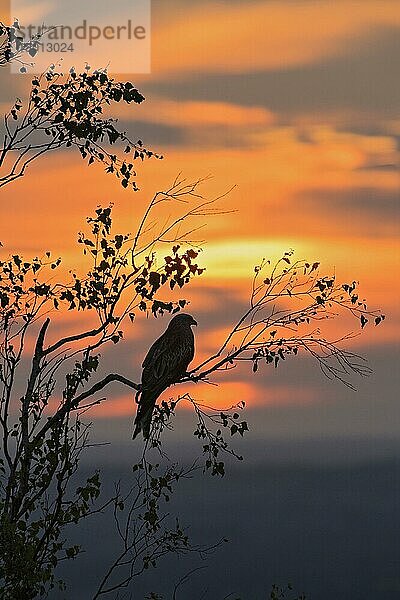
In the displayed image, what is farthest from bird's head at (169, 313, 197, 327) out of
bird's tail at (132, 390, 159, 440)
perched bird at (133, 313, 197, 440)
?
bird's tail at (132, 390, 159, 440)

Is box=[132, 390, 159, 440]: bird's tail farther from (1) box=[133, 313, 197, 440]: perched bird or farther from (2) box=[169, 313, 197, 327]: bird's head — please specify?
(2) box=[169, 313, 197, 327]: bird's head

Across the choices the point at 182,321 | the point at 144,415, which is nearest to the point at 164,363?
the point at 144,415

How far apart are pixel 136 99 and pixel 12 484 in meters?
6.38

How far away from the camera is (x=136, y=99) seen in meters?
20.0

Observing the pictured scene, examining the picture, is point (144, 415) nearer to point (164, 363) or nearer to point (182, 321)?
point (164, 363)

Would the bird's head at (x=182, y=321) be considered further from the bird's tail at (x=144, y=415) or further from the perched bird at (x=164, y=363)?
the bird's tail at (x=144, y=415)

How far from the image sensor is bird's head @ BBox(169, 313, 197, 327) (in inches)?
975

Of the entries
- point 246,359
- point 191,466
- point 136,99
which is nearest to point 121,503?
point 191,466

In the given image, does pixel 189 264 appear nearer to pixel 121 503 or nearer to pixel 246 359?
pixel 246 359

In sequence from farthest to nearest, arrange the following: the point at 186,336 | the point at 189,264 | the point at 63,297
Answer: the point at 186,336 < the point at 63,297 < the point at 189,264

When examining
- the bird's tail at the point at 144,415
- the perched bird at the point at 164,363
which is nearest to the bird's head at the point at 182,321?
the perched bird at the point at 164,363

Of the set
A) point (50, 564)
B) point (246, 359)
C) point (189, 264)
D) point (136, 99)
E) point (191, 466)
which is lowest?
point (50, 564)

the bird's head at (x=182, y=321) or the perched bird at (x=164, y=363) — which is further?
the bird's head at (x=182, y=321)

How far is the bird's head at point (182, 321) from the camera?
81.3 feet
